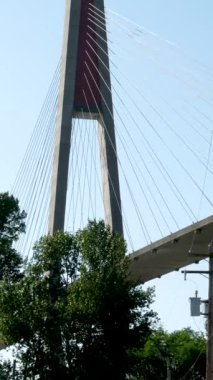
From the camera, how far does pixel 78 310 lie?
35.1 metres

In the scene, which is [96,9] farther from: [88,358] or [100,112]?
[88,358]

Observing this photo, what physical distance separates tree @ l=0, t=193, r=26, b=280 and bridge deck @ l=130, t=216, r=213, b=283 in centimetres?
584

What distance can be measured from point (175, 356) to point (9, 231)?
36074 mm

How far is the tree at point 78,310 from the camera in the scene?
35.4 meters

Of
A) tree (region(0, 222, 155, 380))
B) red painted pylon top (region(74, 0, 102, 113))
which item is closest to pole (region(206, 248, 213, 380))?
tree (region(0, 222, 155, 380))

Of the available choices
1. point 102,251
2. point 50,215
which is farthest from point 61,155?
point 102,251

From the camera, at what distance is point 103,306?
35500 millimetres

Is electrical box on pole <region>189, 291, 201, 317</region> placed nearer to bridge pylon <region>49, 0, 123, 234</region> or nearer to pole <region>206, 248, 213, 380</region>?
pole <region>206, 248, 213, 380</region>

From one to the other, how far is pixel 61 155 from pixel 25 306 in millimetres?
7520

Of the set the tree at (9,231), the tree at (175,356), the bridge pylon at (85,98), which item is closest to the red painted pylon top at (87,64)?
the bridge pylon at (85,98)

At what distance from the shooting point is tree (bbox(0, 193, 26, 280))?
4634 centimetres

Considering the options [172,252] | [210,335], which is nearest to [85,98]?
[172,252]

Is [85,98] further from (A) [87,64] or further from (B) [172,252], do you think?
(B) [172,252]

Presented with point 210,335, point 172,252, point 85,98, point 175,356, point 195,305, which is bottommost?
point 210,335
